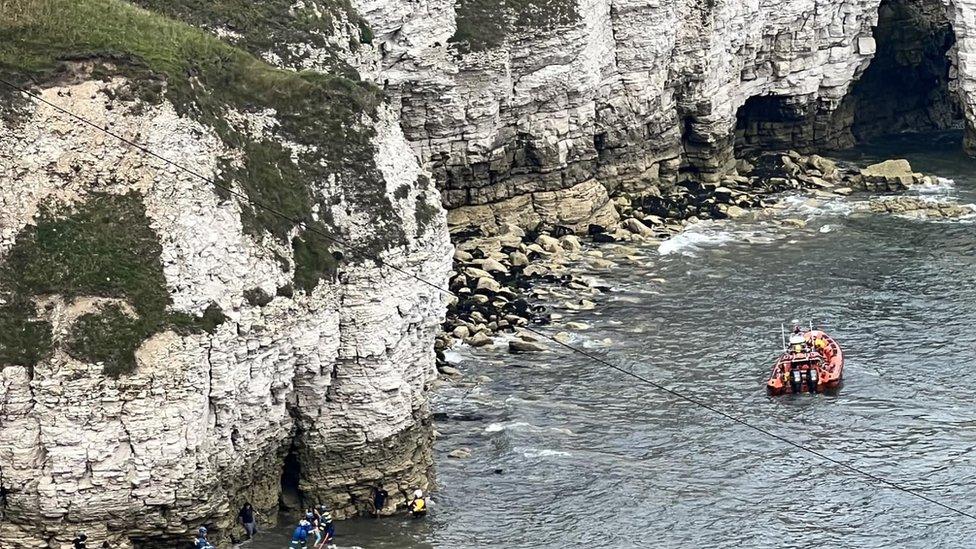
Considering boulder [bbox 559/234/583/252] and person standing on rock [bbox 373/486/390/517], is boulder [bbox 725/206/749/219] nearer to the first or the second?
boulder [bbox 559/234/583/252]

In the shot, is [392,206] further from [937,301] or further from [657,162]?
[657,162]

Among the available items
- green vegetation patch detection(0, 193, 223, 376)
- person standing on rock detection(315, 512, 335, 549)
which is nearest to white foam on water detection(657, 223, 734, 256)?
person standing on rock detection(315, 512, 335, 549)

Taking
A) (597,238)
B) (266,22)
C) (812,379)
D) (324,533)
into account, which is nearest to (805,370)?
(812,379)

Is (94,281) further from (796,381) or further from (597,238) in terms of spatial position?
(597,238)

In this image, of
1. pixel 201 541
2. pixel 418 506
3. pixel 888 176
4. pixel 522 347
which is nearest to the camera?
pixel 201 541

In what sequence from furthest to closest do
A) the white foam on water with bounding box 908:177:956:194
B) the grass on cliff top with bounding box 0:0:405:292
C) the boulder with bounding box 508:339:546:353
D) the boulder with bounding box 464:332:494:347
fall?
the white foam on water with bounding box 908:177:956:194, the boulder with bounding box 464:332:494:347, the boulder with bounding box 508:339:546:353, the grass on cliff top with bounding box 0:0:405:292

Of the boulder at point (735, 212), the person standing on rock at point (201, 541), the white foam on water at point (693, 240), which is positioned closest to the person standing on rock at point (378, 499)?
the person standing on rock at point (201, 541)
